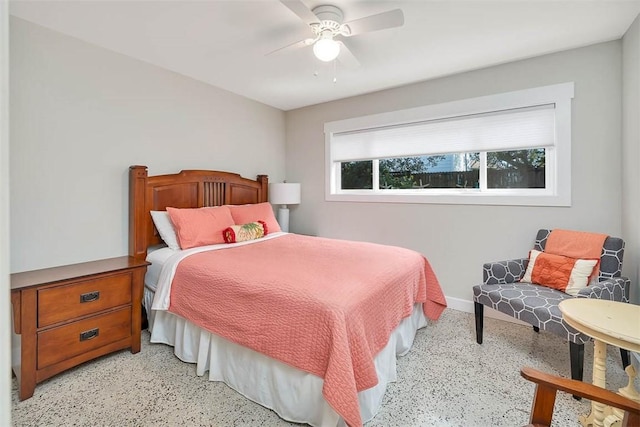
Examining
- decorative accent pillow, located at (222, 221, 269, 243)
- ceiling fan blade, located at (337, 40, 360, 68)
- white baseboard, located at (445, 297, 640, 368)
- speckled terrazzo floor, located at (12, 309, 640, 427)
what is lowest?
speckled terrazzo floor, located at (12, 309, 640, 427)

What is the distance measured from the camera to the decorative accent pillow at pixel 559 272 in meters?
2.27

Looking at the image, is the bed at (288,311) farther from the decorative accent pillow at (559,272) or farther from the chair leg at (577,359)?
the chair leg at (577,359)

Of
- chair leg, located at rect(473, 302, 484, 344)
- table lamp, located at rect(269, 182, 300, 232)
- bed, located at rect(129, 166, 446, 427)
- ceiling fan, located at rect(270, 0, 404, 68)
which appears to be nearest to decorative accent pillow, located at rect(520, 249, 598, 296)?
chair leg, located at rect(473, 302, 484, 344)

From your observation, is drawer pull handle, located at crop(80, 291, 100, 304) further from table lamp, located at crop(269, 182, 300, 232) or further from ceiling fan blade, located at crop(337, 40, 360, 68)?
ceiling fan blade, located at crop(337, 40, 360, 68)

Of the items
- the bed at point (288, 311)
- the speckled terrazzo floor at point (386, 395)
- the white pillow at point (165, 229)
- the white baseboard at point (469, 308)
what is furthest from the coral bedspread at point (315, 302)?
the white baseboard at point (469, 308)

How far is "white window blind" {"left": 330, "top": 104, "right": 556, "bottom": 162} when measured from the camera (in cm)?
281

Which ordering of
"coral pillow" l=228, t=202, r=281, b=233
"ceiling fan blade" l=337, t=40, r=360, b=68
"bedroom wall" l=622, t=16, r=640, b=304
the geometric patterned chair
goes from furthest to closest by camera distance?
1. "coral pillow" l=228, t=202, r=281, b=233
2. "ceiling fan blade" l=337, t=40, r=360, b=68
3. "bedroom wall" l=622, t=16, r=640, b=304
4. the geometric patterned chair

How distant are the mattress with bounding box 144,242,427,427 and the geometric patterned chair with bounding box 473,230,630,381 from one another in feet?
2.13

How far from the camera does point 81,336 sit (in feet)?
6.82

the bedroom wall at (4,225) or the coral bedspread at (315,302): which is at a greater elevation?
the bedroom wall at (4,225)

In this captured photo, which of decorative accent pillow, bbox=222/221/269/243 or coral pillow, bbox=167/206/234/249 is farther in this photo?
decorative accent pillow, bbox=222/221/269/243

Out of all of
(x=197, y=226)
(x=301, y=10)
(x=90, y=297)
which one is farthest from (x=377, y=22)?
(x=90, y=297)

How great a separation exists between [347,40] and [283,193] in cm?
205

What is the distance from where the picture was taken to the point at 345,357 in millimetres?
1421
